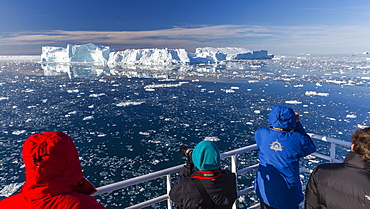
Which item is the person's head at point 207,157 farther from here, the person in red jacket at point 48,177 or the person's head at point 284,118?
the person's head at point 284,118

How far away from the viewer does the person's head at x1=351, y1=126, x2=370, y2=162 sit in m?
1.12

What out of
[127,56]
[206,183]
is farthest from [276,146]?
[127,56]

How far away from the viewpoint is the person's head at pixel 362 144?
44.0 inches

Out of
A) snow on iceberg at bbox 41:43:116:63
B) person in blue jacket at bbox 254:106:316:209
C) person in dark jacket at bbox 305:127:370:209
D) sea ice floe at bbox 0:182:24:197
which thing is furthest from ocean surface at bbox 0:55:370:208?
snow on iceberg at bbox 41:43:116:63

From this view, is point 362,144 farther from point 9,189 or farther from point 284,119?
point 9,189

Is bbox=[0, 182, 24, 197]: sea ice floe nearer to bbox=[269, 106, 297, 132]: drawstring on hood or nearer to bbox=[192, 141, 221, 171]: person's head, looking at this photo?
bbox=[192, 141, 221, 171]: person's head

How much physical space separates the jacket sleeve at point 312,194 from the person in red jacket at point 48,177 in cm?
116

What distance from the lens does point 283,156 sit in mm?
1738

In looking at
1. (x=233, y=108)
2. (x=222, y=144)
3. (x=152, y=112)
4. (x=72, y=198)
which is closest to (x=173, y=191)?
(x=72, y=198)

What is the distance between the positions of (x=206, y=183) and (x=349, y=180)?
0.73 metres

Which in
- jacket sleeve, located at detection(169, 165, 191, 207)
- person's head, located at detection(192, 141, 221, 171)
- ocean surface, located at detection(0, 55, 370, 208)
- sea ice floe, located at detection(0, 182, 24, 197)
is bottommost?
sea ice floe, located at detection(0, 182, 24, 197)

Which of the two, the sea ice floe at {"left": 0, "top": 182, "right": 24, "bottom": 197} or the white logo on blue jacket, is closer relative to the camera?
the white logo on blue jacket

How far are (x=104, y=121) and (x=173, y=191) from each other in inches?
385

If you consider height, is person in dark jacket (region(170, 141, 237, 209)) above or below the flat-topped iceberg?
below
